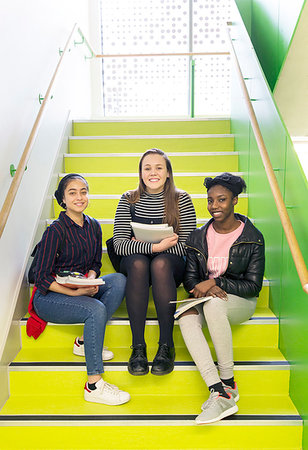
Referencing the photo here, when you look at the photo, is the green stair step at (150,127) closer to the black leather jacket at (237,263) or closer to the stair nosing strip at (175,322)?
the black leather jacket at (237,263)

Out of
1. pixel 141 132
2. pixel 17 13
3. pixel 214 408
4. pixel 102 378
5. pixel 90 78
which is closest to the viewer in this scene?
pixel 214 408

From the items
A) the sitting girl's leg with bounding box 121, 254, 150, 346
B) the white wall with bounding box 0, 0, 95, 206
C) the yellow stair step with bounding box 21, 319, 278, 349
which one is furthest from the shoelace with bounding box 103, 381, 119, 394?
the white wall with bounding box 0, 0, 95, 206

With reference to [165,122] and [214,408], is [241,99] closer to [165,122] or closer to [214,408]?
[165,122]

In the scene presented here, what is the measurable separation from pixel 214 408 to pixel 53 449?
2.29 ft

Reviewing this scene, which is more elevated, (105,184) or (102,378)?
(105,184)

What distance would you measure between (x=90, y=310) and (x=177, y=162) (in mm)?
1720

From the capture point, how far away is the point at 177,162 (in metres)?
3.52

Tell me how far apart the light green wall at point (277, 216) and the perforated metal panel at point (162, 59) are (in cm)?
253

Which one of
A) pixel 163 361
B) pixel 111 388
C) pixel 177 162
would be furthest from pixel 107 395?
A: pixel 177 162

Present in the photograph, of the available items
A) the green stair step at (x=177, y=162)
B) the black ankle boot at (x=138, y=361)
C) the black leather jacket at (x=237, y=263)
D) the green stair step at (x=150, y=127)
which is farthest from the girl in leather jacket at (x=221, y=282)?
the green stair step at (x=150, y=127)

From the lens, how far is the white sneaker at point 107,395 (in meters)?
2.03

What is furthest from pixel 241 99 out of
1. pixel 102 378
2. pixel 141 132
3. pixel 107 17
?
pixel 107 17

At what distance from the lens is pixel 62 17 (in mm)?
3686

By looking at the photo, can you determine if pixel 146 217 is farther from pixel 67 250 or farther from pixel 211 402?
pixel 211 402
